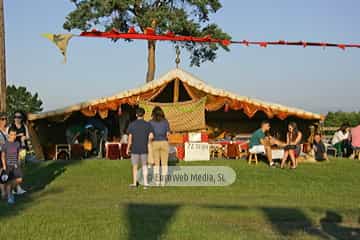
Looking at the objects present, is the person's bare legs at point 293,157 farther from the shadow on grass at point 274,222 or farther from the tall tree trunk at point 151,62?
the tall tree trunk at point 151,62

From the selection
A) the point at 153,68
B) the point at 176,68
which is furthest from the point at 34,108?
the point at 176,68

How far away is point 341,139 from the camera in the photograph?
71.6 feet

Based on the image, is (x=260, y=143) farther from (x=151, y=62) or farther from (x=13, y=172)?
(x=151, y=62)

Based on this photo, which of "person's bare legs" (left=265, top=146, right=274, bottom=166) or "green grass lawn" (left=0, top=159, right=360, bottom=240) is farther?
"person's bare legs" (left=265, top=146, right=274, bottom=166)

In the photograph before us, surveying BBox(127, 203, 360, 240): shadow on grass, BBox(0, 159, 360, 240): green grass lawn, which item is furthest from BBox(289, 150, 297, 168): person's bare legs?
BBox(127, 203, 360, 240): shadow on grass

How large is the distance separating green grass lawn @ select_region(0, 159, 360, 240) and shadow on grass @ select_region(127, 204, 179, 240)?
1 centimetres

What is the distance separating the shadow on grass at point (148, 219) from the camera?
716 cm

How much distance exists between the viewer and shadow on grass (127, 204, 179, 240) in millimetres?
7159

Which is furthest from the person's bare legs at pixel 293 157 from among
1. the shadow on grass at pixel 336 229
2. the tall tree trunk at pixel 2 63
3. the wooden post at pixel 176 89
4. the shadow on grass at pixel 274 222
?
the tall tree trunk at pixel 2 63

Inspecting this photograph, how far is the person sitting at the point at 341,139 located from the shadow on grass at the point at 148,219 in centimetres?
1339

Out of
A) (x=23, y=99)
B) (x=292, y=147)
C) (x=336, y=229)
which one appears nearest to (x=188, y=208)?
(x=336, y=229)

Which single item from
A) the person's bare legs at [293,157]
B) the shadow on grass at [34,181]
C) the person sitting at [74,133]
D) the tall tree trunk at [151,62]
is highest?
the tall tree trunk at [151,62]

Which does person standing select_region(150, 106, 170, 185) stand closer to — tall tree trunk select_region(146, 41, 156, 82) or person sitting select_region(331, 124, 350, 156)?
A: person sitting select_region(331, 124, 350, 156)

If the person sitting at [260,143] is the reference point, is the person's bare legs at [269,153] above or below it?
below
